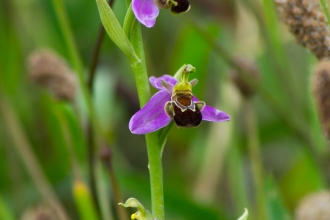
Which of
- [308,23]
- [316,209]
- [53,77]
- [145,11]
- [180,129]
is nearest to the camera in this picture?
[145,11]

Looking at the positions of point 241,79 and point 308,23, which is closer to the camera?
point 308,23

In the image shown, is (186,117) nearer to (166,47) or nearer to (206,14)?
(166,47)

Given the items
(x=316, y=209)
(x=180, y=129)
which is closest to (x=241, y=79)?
(x=316, y=209)

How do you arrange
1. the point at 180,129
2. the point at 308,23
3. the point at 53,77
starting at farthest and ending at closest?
1. the point at 180,129
2. the point at 53,77
3. the point at 308,23

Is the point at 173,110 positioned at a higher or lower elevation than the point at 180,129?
higher

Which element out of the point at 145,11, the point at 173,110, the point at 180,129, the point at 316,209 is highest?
the point at 145,11

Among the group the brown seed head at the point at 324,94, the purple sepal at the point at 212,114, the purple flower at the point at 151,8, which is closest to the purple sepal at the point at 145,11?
the purple flower at the point at 151,8

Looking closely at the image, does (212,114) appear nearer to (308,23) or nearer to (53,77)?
(308,23)

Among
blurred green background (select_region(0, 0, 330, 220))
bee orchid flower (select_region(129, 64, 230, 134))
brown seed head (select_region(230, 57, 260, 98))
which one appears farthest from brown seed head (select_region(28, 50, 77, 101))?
bee orchid flower (select_region(129, 64, 230, 134))
